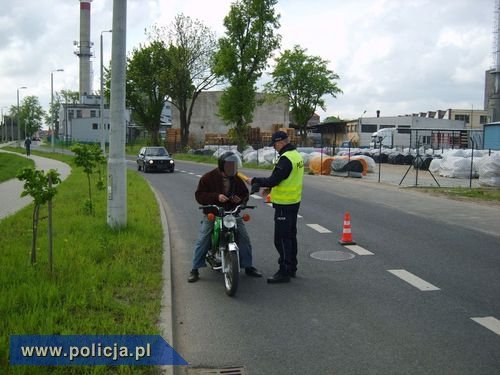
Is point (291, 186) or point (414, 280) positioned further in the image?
point (414, 280)

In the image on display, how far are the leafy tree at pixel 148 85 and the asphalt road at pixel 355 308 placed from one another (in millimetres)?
51410

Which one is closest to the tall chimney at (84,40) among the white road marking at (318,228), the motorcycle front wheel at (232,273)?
the white road marking at (318,228)

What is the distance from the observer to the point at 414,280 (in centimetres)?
714

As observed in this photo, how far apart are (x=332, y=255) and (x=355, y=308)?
9.21ft

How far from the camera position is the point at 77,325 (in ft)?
15.5

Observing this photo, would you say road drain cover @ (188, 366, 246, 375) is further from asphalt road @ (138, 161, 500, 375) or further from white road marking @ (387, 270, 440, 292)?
white road marking @ (387, 270, 440, 292)

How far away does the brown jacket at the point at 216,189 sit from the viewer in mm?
6890

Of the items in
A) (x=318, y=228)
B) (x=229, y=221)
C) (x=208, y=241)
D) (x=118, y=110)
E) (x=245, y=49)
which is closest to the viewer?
(x=229, y=221)

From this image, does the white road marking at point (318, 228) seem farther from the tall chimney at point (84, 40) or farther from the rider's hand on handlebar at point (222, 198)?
the tall chimney at point (84, 40)

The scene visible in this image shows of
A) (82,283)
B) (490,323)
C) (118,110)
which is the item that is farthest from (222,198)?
(118,110)

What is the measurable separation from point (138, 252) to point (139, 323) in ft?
10.5

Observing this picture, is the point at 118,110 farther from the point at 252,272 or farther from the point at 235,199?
the point at 252,272

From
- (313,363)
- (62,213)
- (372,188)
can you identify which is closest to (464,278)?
(313,363)

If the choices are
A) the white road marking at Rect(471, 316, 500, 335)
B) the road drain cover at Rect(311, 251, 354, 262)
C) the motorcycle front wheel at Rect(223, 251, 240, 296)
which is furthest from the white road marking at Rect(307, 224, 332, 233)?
the white road marking at Rect(471, 316, 500, 335)
